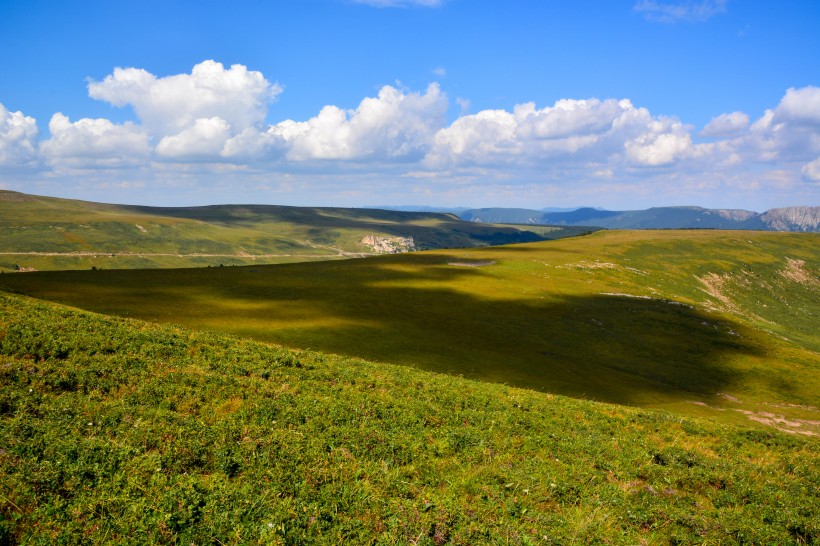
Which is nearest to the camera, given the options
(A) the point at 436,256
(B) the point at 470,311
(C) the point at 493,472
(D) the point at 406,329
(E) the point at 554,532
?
(E) the point at 554,532

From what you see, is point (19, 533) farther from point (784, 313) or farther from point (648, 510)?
point (784, 313)

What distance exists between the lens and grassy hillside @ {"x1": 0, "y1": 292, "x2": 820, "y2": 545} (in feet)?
39.6

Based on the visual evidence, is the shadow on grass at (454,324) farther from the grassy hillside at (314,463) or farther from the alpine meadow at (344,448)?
the grassy hillside at (314,463)

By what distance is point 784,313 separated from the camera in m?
137

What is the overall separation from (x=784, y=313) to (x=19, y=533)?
172 metres

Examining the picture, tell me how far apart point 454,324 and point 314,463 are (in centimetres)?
5465

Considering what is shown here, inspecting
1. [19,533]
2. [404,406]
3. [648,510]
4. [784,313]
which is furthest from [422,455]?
[784,313]

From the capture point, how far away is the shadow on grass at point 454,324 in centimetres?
5188

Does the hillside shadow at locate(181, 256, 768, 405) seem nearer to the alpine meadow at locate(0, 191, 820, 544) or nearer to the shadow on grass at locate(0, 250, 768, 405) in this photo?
the shadow on grass at locate(0, 250, 768, 405)

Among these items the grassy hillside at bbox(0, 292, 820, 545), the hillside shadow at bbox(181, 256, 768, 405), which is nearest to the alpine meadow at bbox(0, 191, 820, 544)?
the grassy hillside at bbox(0, 292, 820, 545)

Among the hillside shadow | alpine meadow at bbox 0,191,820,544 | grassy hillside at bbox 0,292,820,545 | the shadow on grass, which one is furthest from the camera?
the shadow on grass

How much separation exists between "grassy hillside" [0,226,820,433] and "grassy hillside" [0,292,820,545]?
23258 millimetres

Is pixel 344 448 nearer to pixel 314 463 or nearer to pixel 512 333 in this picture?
pixel 314 463

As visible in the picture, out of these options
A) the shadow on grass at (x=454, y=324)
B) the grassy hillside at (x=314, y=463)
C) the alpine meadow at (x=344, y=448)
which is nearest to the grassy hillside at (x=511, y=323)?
the shadow on grass at (x=454, y=324)
